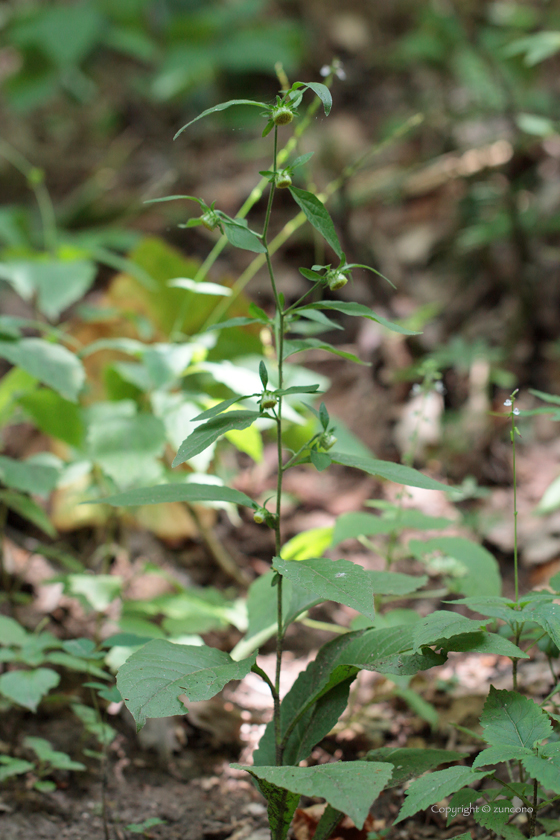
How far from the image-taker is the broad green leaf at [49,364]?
5.35ft

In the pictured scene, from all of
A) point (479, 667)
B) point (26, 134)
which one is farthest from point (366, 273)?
point (26, 134)

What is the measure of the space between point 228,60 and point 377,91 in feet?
4.08

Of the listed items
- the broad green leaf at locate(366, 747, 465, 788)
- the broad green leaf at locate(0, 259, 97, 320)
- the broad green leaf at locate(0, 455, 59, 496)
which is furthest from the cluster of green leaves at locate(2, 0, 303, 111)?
the broad green leaf at locate(366, 747, 465, 788)

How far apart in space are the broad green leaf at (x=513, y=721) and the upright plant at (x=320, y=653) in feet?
0.24

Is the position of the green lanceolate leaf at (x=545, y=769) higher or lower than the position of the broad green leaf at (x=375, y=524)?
lower

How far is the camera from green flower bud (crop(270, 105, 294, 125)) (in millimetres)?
896

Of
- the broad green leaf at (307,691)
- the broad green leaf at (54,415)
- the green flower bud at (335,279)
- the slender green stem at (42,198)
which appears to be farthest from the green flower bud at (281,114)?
the slender green stem at (42,198)

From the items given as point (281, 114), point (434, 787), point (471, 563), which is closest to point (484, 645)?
point (434, 787)

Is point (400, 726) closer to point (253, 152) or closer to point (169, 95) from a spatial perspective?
point (253, 152)

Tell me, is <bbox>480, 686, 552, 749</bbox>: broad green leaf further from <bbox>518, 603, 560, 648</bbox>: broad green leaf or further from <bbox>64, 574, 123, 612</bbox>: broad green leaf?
<bbox>64, 574, 123, 612</bbox>: broad green leaf

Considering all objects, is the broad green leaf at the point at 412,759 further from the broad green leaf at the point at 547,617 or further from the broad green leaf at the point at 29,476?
the broad green leaf at the point at 29,476

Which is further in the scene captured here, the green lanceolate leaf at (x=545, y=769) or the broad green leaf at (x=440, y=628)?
the broad green leaf at (x=440, y=628)

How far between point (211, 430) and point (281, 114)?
48cm

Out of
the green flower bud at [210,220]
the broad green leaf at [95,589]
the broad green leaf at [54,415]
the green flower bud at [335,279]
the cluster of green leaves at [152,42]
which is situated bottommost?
the broad green leaf at [95,589]
